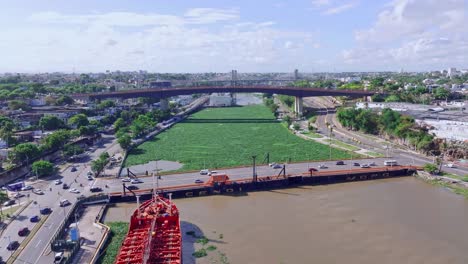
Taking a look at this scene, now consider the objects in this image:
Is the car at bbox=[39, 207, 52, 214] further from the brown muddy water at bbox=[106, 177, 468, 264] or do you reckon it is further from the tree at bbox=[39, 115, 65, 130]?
the tree at bbox=[39, 115, 65, 130]

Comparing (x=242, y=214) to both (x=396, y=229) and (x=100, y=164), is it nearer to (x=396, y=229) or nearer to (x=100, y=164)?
(x=396, y=229)

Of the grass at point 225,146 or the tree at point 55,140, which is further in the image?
the grass at point 225,146

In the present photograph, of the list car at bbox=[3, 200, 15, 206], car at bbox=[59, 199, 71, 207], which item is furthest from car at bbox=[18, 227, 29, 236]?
car at bbox=[3, 200, 15, 206]

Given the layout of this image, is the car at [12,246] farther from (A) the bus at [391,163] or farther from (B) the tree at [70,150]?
(A) the bus at [391,163]

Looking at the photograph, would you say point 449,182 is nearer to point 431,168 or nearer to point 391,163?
point 431,168

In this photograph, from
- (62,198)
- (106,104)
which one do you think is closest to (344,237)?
(62,198)

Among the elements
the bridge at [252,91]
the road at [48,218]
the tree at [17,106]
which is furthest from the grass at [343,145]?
the tree at [17,106]
